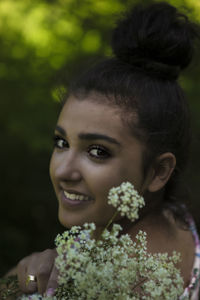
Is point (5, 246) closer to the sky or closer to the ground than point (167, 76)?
closer to the ground

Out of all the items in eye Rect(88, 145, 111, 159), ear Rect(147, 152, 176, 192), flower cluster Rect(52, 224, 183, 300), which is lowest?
ear Rect(147, 152, 176, 192)

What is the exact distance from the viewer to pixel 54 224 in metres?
4.00

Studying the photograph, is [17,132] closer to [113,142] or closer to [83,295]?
[113,142]

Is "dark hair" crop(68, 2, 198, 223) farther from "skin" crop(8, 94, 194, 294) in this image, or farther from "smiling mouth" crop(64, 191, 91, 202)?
"smiling mouth" crop(64, 191, 91, 202)

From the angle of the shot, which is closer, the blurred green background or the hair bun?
the hair bun

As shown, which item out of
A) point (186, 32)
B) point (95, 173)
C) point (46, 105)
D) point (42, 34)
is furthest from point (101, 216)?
point (42, 34)

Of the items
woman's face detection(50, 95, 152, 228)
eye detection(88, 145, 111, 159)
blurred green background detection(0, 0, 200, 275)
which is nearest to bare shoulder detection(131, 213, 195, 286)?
woman's face detection(50, 95, 152, 228)

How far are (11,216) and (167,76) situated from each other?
2450 mm

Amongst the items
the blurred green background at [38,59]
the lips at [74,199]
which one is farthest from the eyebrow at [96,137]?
the blurred green background at [38,59]

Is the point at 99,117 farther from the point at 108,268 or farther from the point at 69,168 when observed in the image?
the point at 108,268

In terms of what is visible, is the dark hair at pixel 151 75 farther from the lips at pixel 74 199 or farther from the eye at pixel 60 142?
the lips at pixel 74 199

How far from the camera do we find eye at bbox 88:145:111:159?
5.74ft

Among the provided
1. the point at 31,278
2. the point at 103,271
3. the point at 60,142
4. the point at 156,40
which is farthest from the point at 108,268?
the point at 156,40

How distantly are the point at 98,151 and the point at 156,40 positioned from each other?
64 centimetres
